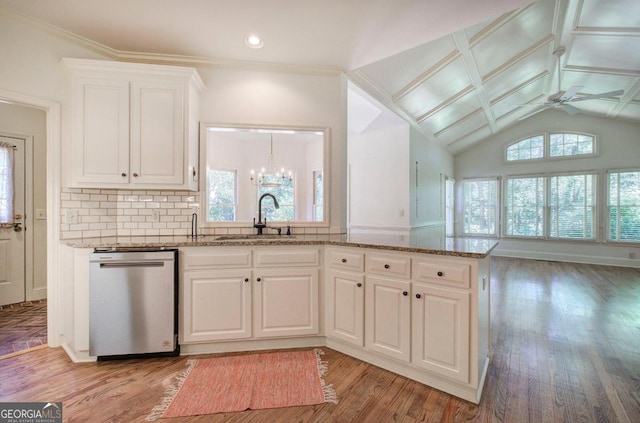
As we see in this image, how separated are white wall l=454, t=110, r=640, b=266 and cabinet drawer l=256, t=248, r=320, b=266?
6877mm

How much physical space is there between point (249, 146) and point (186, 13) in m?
4.09

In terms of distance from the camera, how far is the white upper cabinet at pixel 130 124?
7.86 ft

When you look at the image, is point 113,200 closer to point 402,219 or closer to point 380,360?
point 380,360

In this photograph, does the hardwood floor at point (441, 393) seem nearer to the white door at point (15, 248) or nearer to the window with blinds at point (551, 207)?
the white door at point (15, 248)

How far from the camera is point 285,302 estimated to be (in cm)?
239

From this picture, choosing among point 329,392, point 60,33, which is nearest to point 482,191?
point 329,392

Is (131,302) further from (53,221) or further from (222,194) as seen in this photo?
(222,194)

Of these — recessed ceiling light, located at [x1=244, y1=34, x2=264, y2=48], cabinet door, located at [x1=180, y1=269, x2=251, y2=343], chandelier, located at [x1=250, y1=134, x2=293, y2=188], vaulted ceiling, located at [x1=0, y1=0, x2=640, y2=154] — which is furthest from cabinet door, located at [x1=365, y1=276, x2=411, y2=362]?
chandelier, located at [x1=250, y1=134, x2=293, y2=188]

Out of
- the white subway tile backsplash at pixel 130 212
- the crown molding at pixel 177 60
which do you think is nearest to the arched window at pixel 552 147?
the crown molding at pixel 177 60

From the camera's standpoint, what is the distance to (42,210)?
377 cm

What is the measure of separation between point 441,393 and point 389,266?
0.85 metres

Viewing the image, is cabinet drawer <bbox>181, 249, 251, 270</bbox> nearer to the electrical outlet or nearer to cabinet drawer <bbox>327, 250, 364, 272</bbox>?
cabinet drawer <bbox>327, 250, 364, 272</bbox>

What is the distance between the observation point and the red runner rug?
172 cm

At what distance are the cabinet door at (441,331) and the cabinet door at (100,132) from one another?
2559 mm
